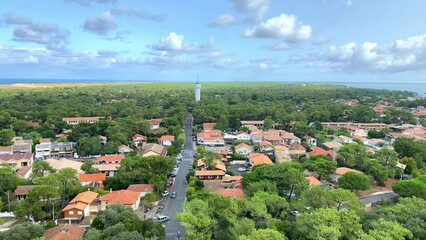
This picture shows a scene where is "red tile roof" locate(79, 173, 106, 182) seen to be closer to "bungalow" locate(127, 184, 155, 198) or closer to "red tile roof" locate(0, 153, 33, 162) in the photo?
"bungalow" locate(127, 184, 155, 198)

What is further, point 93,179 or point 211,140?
point 211,140

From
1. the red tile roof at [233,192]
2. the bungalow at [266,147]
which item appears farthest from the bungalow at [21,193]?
the bungalow at [266,147]

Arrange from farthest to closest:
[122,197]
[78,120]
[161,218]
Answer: [78,120] → [122,197] → [161,218]

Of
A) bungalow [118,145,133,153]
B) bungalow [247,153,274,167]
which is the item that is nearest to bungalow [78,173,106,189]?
bungalow [118,145,133,153]

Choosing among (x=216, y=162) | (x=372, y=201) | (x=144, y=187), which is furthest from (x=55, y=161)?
(x=372, y=201)

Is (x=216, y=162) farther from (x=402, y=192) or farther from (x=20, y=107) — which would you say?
(x=20, y=107)

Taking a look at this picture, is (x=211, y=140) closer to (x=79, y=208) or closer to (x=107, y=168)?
(x=107, y=168)

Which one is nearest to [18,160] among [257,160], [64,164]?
[64,164]

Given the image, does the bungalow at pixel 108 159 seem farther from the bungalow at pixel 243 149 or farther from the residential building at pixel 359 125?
the residential building at pixel 359 125
